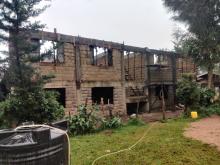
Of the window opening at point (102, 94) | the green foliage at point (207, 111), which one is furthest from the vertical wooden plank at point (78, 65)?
the green foliage at point (207, 111)

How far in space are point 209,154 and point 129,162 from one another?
1861 millimetres

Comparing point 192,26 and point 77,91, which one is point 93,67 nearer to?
point 77,91

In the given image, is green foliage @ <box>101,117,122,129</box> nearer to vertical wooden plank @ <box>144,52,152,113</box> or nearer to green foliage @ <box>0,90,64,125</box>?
green foliage @ <box>0,90,64,125</box>

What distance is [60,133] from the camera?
279 cm

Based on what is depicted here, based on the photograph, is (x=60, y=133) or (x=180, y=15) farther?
(x=180, y=15)

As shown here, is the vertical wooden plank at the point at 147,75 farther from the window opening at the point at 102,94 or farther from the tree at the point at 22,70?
the tree at the point at 22,70

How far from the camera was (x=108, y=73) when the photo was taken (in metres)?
16.3

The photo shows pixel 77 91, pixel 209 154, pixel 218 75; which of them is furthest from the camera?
pixel 218 75

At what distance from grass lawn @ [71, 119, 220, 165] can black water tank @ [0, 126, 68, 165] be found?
3273 mm

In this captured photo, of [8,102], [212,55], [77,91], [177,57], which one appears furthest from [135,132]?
[177,57]

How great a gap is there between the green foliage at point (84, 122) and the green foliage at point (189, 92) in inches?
227

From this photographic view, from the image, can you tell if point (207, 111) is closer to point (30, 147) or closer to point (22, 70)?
point (22, 70)

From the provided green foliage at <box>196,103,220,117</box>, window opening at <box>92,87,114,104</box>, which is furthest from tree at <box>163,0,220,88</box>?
window opening at <box>92,87,114,104</box>

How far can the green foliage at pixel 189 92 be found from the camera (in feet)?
46.7
